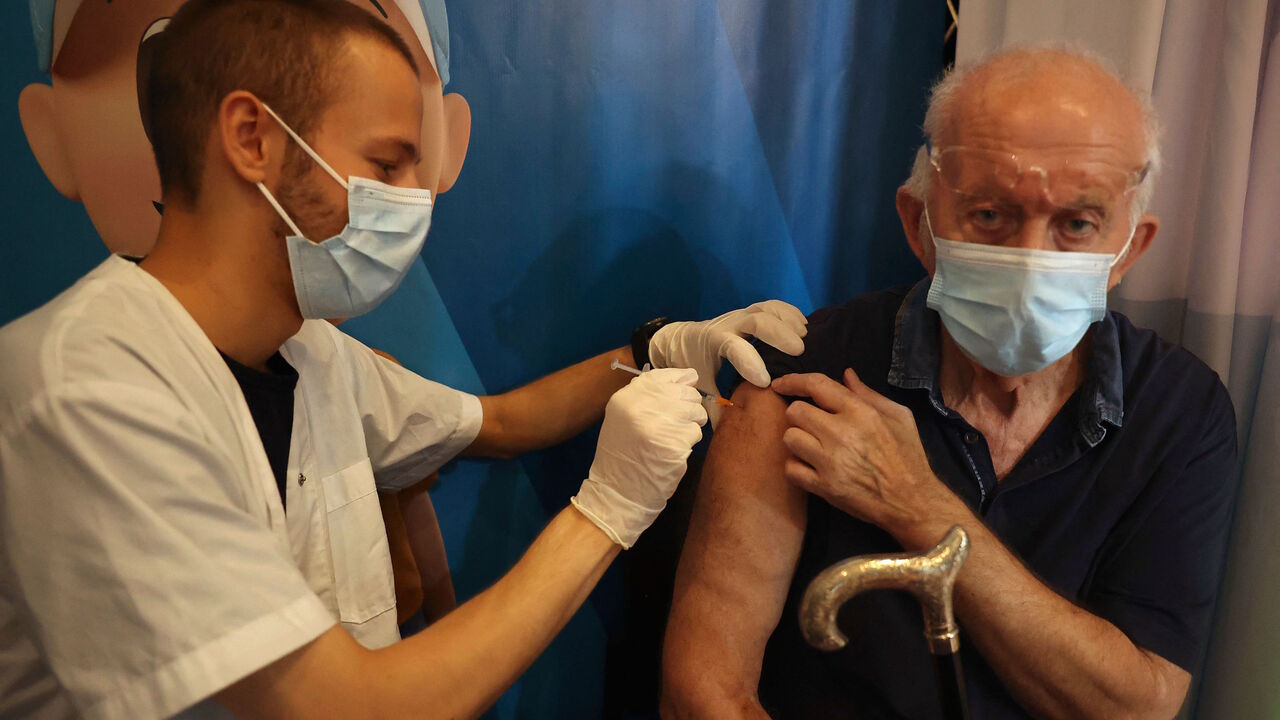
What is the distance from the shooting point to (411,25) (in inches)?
55.2

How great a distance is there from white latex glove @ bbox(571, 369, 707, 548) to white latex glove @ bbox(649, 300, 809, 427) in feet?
0.59

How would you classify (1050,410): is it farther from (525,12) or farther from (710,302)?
(525,12)

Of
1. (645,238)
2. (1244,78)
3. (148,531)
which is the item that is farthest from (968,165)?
(148,531)

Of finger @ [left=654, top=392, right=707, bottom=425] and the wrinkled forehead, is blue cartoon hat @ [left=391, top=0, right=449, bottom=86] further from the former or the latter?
the wrinkled forehead

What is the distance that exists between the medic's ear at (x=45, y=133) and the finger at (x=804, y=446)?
3.68ft

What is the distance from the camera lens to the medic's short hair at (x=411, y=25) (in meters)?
1.12

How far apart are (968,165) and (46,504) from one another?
1357 mm

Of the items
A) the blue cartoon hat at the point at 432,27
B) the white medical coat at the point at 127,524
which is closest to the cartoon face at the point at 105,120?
the white medical coat at the point at 127,524

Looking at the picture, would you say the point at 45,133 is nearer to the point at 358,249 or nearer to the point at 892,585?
the point at 358,249

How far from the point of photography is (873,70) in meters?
2.20

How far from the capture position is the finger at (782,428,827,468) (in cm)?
136

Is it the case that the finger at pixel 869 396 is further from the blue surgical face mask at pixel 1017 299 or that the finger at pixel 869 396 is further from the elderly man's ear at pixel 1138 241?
the elderly man's ear at pixel 1138 241

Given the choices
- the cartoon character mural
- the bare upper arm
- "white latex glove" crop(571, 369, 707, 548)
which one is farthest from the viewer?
the bare upper arm

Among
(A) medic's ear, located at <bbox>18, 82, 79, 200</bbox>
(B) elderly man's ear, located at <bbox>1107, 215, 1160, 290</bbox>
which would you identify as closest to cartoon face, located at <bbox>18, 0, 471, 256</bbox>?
(A) medic's ear, located at <bbox>18, 82, 79, 200</bbox>
